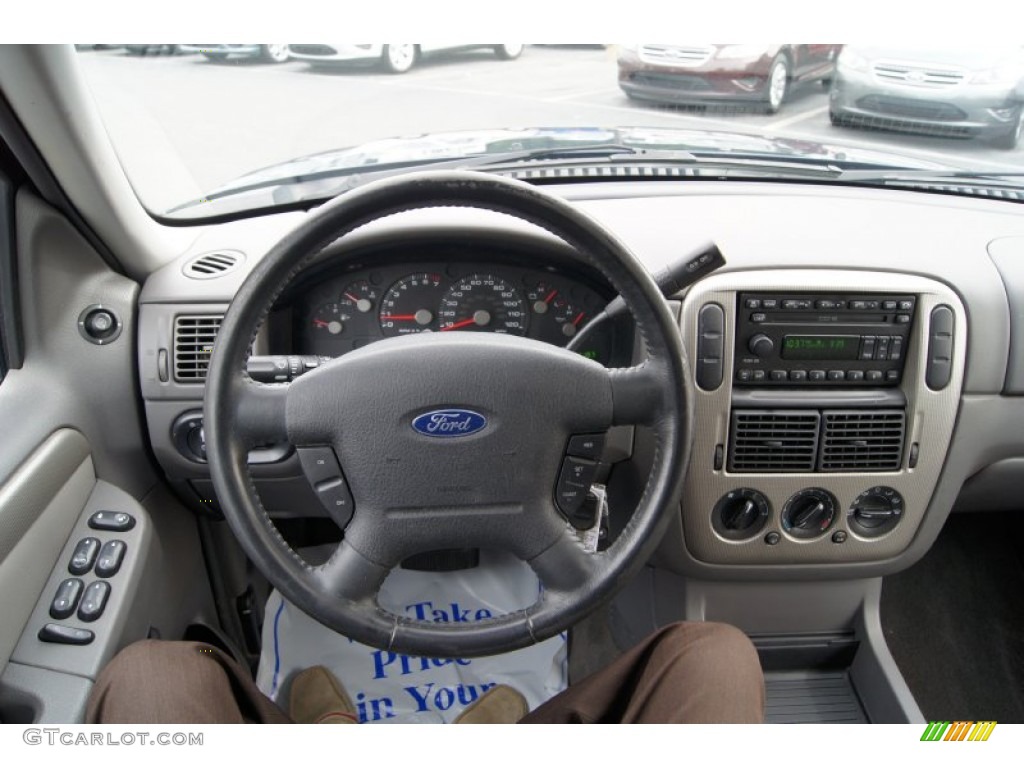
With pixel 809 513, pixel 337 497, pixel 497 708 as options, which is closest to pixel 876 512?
pixel 809 513

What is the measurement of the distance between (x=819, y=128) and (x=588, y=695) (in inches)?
54.2

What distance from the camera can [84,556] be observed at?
1.56 metres

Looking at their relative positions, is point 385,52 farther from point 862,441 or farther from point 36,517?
point 862,441

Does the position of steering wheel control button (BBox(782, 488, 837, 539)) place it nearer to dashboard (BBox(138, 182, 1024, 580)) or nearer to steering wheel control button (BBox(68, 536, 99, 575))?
dashboard (BBox(138, 182, 1024, 580))

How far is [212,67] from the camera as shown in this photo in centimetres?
186

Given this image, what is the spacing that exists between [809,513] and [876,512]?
15cm

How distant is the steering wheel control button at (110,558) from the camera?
5.09ft

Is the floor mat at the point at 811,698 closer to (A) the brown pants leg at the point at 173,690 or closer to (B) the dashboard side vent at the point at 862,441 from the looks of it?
(B) the dashboard side vent at the point at 862,441

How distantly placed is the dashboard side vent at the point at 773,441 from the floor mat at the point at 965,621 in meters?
0.86

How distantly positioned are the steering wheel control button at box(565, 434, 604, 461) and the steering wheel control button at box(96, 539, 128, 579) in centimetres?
89

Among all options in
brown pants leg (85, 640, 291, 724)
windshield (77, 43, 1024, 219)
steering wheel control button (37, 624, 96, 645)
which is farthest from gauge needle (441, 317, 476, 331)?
steering wheel control button (37, 624, 96, 645)

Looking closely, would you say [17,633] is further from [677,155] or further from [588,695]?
[677,155]

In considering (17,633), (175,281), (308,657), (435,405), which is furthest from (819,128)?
(17,633)

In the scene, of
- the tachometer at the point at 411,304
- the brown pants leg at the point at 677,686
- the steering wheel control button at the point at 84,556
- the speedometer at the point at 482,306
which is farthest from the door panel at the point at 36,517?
the brown pants leg at the point at 677,686
